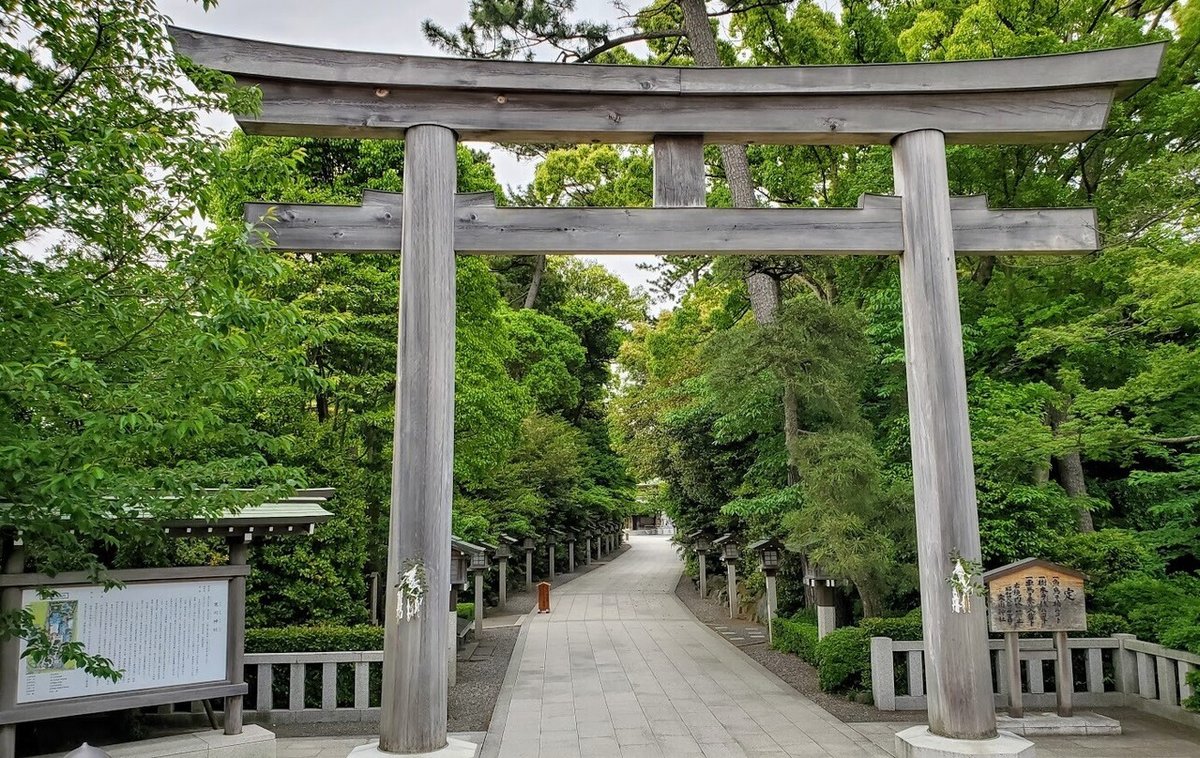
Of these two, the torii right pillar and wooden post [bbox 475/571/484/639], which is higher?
the torii right pillar

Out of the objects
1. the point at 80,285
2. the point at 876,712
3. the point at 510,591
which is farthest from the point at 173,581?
the point at 510,591

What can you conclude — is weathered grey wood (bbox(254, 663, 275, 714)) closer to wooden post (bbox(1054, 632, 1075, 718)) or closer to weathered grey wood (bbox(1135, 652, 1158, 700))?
wooden post (bbox(1054, 632, 1075, 718))

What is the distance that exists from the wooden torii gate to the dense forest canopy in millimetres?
921

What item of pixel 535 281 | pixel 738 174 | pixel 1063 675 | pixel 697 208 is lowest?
pixel 1063 675

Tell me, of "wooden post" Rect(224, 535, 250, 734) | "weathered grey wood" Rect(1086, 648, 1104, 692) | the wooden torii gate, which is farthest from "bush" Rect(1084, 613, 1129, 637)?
"wooden post" Rect(224, 535, 250, 734)

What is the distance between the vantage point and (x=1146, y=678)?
874 cm

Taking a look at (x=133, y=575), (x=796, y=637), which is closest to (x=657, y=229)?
(x=133, y=575)

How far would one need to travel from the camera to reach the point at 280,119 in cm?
619

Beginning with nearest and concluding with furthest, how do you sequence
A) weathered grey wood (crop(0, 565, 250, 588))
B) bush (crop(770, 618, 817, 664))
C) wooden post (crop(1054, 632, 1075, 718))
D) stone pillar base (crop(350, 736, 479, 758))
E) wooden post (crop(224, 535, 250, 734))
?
stone pillar base (crop(350, 736, 479, 758)) → weathered grey wood (crop(0, 565, 250, 588)) → wooden post (crop(224, 535, 250, 734)) → wooden post (crop(1054, 632, 1075, 718)) → bush (crop(770, 618, 817, 664))

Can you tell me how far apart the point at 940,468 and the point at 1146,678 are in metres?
5.00

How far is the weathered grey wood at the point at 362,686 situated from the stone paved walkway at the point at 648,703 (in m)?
1.51

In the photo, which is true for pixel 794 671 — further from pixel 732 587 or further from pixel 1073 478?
pixel 732 587

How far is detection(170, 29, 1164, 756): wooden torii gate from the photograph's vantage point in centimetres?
602

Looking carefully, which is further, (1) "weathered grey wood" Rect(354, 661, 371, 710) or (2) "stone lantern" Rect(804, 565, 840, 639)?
(2) "stone lantern" Rect(804, 565, 840, 639)
